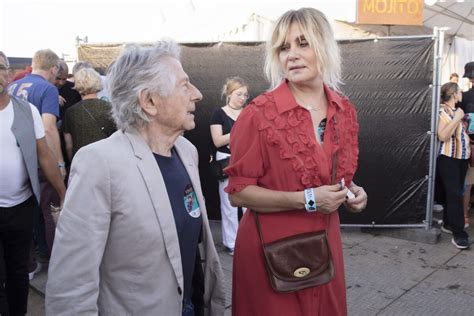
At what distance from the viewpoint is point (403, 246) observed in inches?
204

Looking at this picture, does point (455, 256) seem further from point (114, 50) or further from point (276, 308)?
point (114, 50)

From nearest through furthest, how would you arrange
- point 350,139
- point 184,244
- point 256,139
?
point 184,244 < point 256,139 < point 350,139

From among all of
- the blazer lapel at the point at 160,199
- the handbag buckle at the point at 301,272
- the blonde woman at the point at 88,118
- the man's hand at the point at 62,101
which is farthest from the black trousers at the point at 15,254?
the man's hand at the point at 62,101

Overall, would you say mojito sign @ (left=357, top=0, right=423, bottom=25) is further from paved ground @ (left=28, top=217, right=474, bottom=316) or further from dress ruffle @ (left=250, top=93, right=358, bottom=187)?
dress ruffle @ (left=250, top=93, right=358, bottom=187)

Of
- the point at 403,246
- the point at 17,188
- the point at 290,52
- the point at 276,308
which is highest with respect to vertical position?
the point at 290,52

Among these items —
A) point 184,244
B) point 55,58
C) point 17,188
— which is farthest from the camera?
point 55,58

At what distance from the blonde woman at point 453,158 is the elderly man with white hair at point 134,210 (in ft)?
13.4

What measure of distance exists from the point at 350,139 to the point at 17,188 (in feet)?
6.62

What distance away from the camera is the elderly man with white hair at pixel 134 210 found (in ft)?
4.89

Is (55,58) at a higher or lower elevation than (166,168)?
higher

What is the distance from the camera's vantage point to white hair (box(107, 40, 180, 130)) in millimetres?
1669

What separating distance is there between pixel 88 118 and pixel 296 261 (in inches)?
101

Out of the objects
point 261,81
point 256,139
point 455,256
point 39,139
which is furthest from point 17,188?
point 455,256

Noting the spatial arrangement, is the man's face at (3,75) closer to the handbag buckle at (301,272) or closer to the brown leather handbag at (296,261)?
the brown leather handbag at (296,261)
